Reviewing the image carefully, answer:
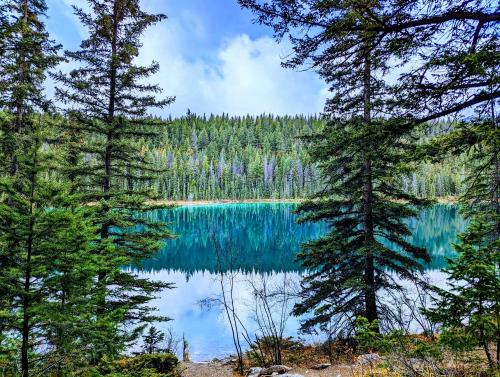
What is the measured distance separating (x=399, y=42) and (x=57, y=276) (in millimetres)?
5511

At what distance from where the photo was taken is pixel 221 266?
672 inches

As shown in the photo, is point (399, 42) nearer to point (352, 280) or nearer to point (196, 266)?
point (352, 280)

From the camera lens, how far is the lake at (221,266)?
17.5 metres

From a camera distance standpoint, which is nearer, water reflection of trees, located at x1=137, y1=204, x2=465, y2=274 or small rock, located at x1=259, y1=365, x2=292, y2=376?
small rock, located at x1=259, y1=365, x2=292, y2=376

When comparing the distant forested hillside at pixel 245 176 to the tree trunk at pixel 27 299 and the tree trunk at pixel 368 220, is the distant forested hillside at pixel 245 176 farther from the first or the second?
the tree trunk at pixel 27 299

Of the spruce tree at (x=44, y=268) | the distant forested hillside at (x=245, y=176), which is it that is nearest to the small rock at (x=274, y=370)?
the spruce tree at (x=44, y=268)

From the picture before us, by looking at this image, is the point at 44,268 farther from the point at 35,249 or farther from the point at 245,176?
the point at 245,176

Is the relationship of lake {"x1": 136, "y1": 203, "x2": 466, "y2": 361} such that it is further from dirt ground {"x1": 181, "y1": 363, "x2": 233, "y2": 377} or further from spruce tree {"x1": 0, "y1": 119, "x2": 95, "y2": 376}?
spruce tree {"x1": 0, "y1": 119, "x2": 95, "y2": 376}

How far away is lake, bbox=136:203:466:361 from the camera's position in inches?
690

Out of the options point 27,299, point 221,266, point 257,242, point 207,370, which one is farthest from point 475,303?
point 257,242

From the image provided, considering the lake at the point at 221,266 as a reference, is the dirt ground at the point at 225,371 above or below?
above

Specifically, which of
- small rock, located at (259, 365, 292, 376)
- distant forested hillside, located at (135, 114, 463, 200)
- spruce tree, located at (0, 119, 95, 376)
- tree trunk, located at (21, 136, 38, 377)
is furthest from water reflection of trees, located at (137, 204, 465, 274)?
distant forested hillside, located at (135, 114, 463, 200)

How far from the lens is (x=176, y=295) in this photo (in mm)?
24672

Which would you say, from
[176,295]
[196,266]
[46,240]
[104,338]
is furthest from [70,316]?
[196,266]
